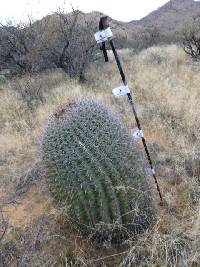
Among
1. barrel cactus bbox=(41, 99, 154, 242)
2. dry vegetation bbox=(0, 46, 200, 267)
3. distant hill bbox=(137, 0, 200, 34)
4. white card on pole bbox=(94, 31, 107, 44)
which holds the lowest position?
distant hill bbox=(137, 0, 200, 34)

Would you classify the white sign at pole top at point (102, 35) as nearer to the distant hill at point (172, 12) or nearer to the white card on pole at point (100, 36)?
the white card on pole at point (100, 36)

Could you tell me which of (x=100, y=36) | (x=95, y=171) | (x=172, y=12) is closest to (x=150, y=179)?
(x=95, y=171)

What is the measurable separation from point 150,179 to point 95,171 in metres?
1.08

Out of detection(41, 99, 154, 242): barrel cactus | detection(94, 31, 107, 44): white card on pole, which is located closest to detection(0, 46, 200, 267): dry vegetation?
detection(41, 99, 154, 242): barrel cactus

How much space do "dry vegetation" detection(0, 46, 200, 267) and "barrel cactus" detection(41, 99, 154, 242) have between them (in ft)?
0.62

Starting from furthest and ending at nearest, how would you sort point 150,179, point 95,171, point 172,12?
point 172,12
point 150,179
point 95,171

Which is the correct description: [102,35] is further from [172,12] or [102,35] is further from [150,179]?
[172,12]

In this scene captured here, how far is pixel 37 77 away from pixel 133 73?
2.36 metres

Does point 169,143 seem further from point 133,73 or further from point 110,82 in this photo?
point 133,73

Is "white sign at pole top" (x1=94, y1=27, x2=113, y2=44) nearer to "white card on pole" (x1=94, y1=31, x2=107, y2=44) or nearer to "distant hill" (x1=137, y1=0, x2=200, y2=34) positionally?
"white card on pole" (x1=94, y1=31, x2=107, y2=44)

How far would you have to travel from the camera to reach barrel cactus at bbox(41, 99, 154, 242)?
11.1 feet

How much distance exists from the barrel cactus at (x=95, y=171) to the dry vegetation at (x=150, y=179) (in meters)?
0.19

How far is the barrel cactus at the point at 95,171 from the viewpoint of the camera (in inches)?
134

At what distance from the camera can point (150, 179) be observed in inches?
169
